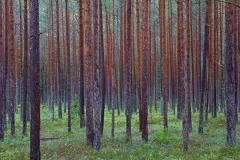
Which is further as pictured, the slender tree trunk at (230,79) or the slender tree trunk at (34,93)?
the slender tree trunk at (230,79)

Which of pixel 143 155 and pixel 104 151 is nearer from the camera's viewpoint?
pixel 143 155

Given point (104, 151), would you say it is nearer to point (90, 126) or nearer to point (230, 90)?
point (90, 126)

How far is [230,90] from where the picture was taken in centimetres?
1263

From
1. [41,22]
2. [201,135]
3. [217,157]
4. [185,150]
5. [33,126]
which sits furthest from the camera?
[41,22]

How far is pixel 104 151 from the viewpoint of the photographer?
1228cm

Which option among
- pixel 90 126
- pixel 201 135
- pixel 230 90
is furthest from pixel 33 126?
pixel 201 135

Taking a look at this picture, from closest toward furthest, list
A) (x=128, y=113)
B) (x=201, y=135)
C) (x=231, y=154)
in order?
1. (x=231, y=154)
2. (x=128, y=113)
3. (x=201, y=135)

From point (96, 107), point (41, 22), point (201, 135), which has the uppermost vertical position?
point (41, 22)

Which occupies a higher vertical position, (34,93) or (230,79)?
(230,79)

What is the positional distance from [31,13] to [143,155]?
5.94 m

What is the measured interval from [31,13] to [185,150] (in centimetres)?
742

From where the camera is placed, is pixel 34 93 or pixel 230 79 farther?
pixel 230 79

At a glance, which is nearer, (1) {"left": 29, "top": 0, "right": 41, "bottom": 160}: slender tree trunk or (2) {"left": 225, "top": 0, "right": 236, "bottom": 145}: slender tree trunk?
(1) {"left": 29, "top": 0, "right": 41, "bottom": 160}: slender tree trunk

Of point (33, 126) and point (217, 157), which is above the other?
point (33, 126)
